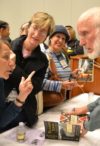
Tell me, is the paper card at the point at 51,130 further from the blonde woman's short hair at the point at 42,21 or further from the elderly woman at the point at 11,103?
the blonde woman's short hair at the point at 42,21

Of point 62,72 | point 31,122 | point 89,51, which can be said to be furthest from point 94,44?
point 62,72

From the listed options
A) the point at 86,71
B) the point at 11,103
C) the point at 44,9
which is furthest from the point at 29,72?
the point at 44,9

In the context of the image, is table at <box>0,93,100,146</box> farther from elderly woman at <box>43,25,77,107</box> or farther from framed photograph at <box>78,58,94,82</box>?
framed photograph at <box>78,58,94,82</box>

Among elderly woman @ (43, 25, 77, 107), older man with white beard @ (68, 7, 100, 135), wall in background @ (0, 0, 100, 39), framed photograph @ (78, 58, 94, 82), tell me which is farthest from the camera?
wall in background @ (0, 0, 100, 39)

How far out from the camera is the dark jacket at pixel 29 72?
1.81 meters

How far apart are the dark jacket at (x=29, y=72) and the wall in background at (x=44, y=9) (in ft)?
13.0

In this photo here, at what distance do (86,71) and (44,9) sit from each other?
12.8 feet

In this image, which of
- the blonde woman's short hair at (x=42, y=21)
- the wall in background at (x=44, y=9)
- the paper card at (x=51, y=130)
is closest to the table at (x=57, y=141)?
the paper card at (x=51, y=130)

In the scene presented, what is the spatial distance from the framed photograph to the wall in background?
314cm

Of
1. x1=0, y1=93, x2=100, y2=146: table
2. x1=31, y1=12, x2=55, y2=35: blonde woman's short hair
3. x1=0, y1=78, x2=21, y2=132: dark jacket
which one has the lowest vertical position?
x1=0, y1=93, x2=100, y2=146: table

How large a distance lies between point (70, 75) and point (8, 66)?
0.98 metres

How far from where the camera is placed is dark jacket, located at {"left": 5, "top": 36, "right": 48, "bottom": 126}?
1.81 metres

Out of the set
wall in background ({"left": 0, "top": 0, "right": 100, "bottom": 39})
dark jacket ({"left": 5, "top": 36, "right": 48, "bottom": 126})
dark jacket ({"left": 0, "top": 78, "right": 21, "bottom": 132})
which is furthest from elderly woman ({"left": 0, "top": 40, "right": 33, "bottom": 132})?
wall in background ({"left": 0, "top": 0, "right": 100, "bottom": 39})

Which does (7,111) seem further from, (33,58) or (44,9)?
(44,9)
